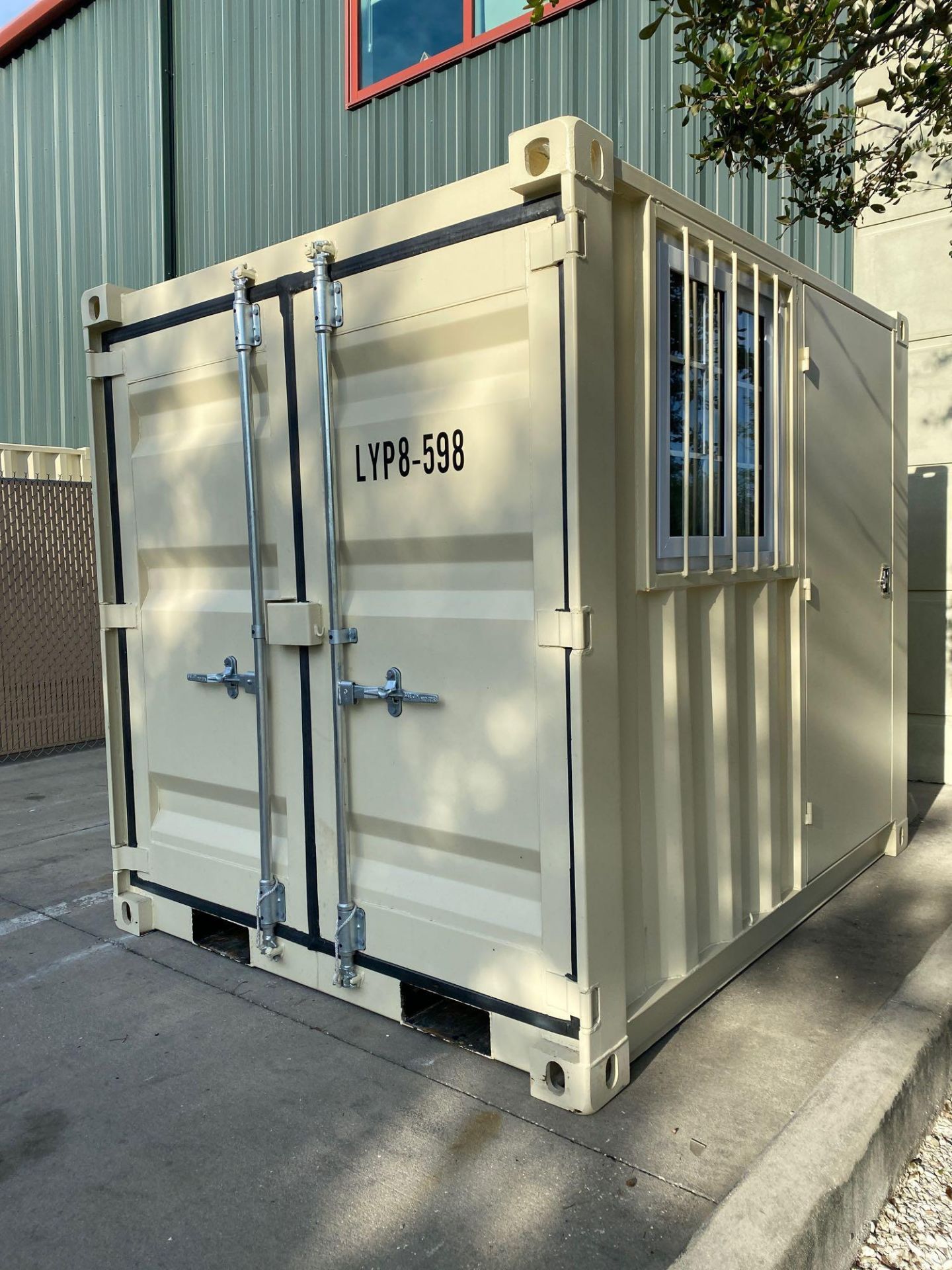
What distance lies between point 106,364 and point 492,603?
224 cm

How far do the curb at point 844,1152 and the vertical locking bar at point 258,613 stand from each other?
200cm

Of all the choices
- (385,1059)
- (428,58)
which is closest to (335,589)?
(385,1059)

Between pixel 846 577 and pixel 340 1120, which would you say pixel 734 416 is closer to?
pixel 846 577

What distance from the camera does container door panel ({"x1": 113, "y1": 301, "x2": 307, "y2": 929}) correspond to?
3.79m

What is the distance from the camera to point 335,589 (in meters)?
3.53

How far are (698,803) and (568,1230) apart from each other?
153 cm

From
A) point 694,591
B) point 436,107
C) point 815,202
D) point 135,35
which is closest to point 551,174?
point 694,591

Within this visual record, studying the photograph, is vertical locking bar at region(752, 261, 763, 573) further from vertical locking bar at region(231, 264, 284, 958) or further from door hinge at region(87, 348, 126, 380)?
door hinge at region(87, 348, 126, 380)

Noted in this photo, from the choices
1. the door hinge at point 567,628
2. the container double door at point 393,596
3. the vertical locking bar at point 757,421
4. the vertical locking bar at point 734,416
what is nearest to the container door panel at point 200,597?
the container double door at point 393,596

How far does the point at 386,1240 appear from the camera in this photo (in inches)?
97.6

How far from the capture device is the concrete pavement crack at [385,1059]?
2.70 metres

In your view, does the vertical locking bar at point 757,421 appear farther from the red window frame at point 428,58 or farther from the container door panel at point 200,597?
the red window frame at point 428,58

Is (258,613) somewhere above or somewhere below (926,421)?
below

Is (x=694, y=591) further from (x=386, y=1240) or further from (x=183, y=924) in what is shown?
(x=183, y=924)
